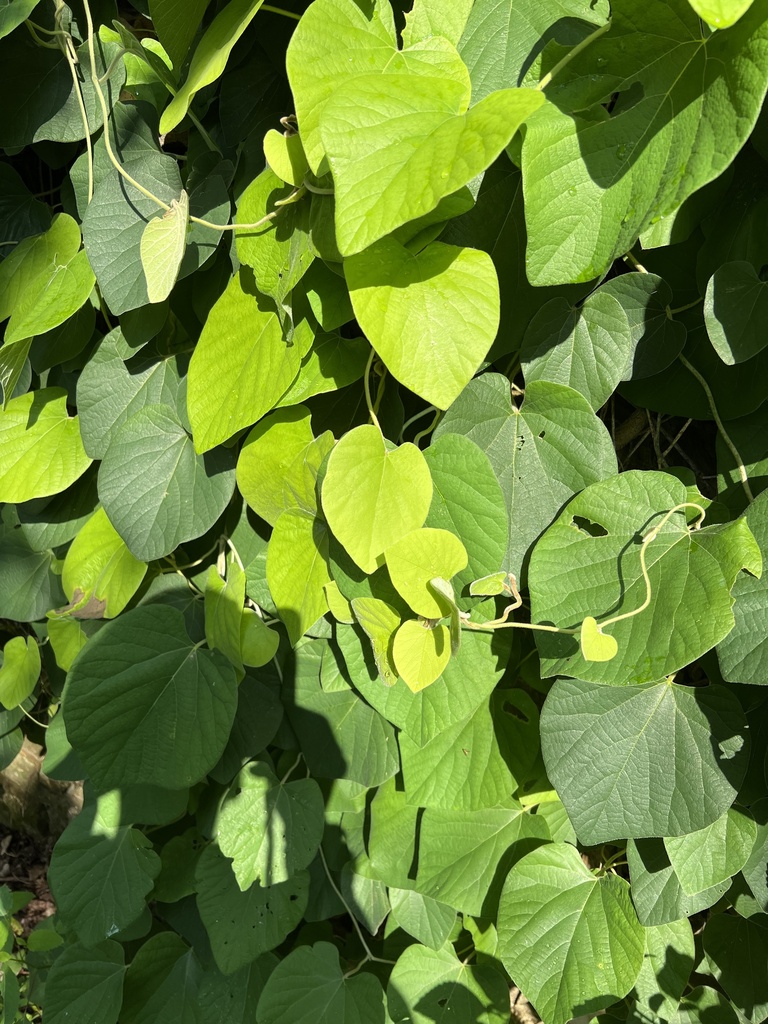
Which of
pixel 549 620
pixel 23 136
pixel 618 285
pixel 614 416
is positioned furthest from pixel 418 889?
pixel 23 136

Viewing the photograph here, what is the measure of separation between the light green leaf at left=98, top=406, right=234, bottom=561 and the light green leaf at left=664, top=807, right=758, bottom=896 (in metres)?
0.63

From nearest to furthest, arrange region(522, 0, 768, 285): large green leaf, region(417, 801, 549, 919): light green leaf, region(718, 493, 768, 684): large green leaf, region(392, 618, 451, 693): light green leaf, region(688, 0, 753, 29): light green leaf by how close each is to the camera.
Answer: region(688, 0, 753, 29): light green leaf, region(522, 0, 768, 285): large green leaf, region(718, 493, 768, 684): large green leaf, region(392, 618, 451, 693): light green leaf, region(417, 801, 549, 919): light green leaf

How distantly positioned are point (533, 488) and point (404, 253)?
0.26m

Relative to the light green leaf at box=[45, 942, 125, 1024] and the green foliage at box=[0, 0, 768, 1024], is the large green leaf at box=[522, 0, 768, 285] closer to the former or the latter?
the green foliage at box=[0, 0, 768, 1024]

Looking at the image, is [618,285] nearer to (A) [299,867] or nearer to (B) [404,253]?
(B) [404,253]

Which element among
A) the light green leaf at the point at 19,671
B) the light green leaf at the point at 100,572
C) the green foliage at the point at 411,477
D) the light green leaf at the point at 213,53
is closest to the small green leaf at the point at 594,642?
the green foliage at the point at 411,477

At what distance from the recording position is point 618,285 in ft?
2.29

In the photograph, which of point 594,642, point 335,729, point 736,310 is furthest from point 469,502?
point 335,729

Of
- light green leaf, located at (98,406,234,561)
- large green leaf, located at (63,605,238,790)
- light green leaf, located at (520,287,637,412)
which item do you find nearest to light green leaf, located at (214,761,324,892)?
large green leaf, located at (63,605,238,790)

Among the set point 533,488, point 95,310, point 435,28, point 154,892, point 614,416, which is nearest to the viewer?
point 435,28

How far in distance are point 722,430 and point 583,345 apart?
0.53 feet

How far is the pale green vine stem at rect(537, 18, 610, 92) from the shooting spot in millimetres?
526

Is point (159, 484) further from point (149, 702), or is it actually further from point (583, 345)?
point (583, 345)

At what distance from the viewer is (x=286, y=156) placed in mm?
625
